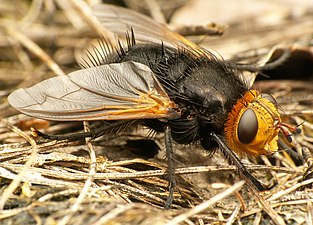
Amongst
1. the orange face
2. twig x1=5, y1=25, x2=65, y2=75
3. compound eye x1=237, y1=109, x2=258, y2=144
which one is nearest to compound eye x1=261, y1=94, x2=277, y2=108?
the orange face

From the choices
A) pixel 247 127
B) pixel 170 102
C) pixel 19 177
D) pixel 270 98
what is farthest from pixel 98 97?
pixel 270 98

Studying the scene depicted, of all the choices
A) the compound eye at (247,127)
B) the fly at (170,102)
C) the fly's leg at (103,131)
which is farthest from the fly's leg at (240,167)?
the fly's leg at (103,131)

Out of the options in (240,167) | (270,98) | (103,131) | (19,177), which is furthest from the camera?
(103,131)

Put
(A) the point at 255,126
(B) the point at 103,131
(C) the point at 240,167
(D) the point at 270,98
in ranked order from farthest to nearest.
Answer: (B) the point at 103,131
(D) the point at 270,98
(C) the point at 240,167
(A) the point at 255,126

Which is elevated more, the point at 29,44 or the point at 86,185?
the point at 29,44

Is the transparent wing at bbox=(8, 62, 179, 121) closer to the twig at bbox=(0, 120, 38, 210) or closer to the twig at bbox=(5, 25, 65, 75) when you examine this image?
the twig at bbox=(0, 120, 38, 210)

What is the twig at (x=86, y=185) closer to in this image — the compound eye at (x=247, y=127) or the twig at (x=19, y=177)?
the twig at (x=19, y=177)

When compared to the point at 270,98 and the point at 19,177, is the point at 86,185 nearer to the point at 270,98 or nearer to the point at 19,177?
the point at 19,177
